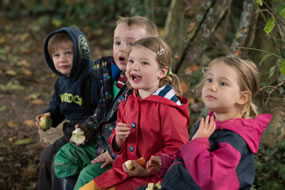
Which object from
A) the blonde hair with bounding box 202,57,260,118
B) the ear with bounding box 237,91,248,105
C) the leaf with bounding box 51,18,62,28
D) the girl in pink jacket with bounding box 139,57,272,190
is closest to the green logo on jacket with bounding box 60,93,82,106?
the girl in pink jacket with bounding box 139,57,272,190

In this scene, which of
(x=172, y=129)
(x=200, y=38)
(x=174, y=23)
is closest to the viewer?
(x=172, y=129)

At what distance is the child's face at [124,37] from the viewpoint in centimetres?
278

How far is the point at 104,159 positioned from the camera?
9.21 ft

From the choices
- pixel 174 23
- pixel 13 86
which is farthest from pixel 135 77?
pixel 174 23

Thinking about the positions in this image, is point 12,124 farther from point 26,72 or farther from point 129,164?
point 129,164

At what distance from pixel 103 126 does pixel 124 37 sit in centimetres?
75

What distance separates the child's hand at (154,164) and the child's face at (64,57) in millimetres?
1342

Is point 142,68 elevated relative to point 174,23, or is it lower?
lower

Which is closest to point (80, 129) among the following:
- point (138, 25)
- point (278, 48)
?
point (138, 25)

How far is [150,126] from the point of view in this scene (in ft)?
7.76

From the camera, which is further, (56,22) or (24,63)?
(56,22)

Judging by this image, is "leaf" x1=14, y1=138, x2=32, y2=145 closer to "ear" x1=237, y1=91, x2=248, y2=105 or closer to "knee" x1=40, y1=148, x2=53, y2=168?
"knee" x1=40, y1=148, x2=53, y2=168

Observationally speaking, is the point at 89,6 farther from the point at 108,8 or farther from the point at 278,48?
the point at 278,48

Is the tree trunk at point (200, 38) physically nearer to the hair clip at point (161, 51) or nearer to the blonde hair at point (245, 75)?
the hair clip at point (161, 51)
